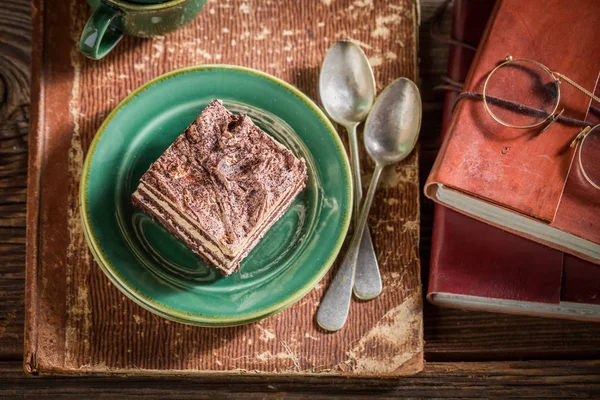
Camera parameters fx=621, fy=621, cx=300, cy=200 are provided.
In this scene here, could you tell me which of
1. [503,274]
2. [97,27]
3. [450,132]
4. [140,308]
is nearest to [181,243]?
[140,308]

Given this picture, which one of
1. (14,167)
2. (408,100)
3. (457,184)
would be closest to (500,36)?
(408,100)

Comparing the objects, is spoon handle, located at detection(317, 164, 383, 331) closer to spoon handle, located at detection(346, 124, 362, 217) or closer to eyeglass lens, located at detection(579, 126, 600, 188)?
spoon handle, located at detection(346, 124, 362, 217)

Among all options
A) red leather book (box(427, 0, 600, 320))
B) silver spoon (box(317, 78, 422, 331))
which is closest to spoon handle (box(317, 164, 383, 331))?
silver spoon (box(317, 78, 422, 331))

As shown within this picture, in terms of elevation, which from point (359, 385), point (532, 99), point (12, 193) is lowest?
point (359, 385)

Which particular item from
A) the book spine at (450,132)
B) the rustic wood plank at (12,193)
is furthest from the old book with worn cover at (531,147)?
the rustic wood plank at (12,193)

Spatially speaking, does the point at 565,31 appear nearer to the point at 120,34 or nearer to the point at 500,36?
the point at 500,36

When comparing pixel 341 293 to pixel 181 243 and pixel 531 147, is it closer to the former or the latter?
pixel 181 243
